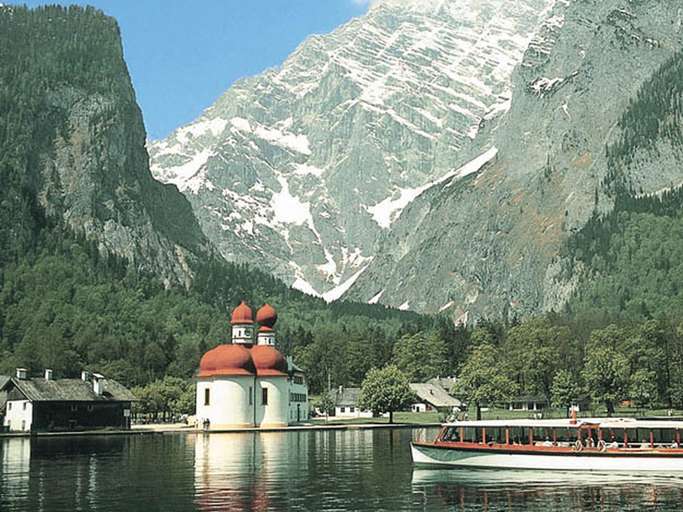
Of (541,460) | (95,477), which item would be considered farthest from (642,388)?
(95,477)

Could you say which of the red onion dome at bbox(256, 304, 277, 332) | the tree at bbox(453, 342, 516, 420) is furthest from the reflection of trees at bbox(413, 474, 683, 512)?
the red onion dome at bbox(256, 304, 277, 332)

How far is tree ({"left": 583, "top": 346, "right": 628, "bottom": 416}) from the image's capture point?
179625 millimetres

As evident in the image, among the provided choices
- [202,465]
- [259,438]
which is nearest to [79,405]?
[259,438]

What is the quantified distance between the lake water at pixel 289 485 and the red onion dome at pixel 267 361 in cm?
6264

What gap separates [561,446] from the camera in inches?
3457

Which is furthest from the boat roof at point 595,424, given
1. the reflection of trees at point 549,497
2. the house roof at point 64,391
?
the house roof at point 64,391

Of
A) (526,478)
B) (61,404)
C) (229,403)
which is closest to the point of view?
(526,478)

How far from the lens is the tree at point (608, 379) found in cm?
17962

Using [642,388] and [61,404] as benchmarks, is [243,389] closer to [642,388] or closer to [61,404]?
[61,404]

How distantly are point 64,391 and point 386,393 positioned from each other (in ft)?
180

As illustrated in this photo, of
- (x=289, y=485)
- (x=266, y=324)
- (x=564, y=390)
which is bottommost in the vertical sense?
(x=289, y=485)

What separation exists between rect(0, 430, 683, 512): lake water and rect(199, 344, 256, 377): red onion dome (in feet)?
193

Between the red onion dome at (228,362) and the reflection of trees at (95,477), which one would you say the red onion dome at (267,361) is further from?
the reflection of trees at (95,477)

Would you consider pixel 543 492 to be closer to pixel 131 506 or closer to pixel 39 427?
pixel 131 506
